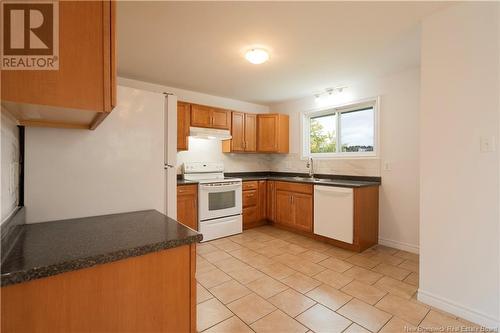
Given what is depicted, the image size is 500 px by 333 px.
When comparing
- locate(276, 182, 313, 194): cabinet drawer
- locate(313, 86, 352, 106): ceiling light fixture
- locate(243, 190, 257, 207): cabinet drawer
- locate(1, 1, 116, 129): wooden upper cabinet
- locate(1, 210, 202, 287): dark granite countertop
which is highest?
locate(313, 86, 352, 106): ceiling light fixture

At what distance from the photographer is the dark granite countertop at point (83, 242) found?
73 centimetres

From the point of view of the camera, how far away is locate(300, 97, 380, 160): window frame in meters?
3.44

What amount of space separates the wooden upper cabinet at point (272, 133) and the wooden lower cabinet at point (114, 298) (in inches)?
145

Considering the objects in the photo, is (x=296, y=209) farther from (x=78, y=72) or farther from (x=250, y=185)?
(x=78, y=72)

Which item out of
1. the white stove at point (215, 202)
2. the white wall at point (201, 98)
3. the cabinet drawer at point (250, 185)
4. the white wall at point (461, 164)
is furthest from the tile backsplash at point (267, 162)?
the white wall at point (461, 164)

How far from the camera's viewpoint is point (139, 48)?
8.22 ft

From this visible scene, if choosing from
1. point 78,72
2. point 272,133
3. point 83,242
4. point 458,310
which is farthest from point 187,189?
point 458,310

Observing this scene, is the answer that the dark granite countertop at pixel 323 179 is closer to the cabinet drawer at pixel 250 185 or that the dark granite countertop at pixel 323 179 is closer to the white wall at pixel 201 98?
the cabinet drawer at pixel 250 185

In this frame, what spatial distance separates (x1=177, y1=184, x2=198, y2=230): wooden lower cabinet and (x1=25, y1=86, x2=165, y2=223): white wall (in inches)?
65.9

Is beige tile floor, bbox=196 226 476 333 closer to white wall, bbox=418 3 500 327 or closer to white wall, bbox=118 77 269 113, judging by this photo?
white wall, bbox=418 3 500 327

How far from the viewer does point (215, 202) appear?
12.1 feet

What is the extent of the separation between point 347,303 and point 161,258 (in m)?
1.73

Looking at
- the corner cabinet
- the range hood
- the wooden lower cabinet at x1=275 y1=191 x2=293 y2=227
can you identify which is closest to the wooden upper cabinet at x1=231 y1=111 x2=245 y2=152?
the corner cabinet

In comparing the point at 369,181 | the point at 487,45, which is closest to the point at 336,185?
the point at 369,181
